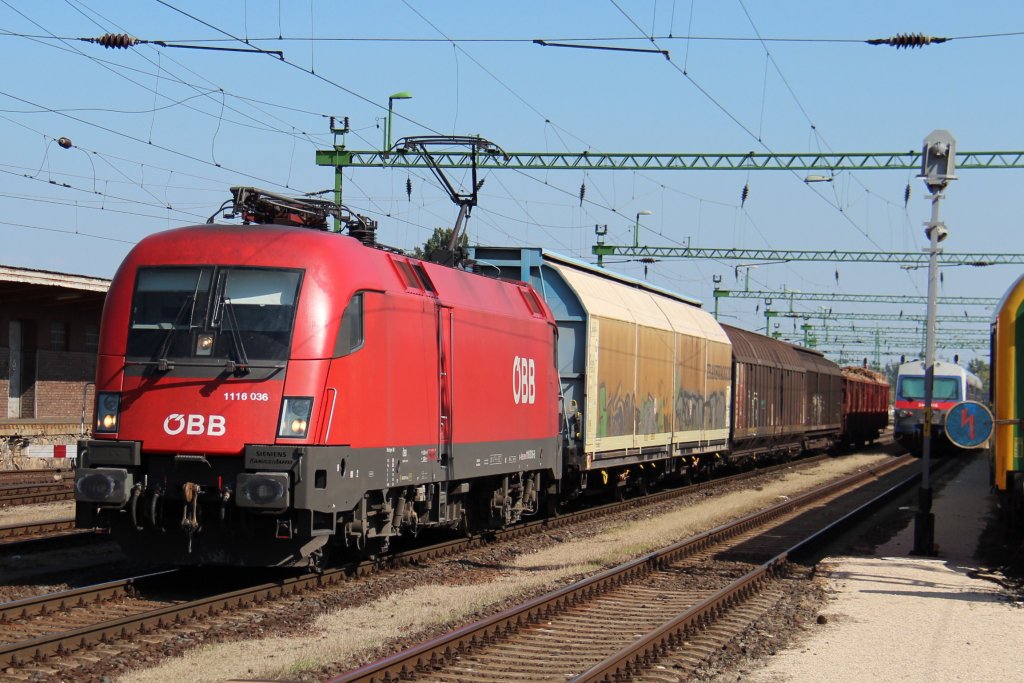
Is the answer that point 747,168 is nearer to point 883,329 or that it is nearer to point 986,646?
point 986,646

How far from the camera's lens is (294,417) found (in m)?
10.2

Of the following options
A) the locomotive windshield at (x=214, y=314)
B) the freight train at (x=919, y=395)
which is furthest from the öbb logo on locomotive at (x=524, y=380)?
the freight train at (x=919, y=395)

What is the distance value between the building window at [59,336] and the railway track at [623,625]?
18116 mm

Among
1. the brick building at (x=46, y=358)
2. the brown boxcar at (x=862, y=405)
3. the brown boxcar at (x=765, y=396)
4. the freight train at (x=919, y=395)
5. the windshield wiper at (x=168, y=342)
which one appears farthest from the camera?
the brown boxcar at (x=862, y=405)

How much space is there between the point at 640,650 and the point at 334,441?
11.0ft

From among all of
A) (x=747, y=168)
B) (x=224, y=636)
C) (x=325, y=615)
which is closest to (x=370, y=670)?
(x=224, y=636)

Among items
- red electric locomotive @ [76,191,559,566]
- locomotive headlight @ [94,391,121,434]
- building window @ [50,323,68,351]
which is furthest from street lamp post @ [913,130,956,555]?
building window @ [50,323,68,351]

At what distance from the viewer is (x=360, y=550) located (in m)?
12.5

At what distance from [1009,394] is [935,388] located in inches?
1177

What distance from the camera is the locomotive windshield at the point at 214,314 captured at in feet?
34.0

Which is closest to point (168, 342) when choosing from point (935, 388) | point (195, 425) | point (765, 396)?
point (195, 425)

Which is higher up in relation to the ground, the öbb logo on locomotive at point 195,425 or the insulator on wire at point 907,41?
the insulator on wire at point 907,41

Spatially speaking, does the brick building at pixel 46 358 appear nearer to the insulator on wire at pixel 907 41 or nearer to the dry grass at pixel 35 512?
the dry grass at pixel 35 512

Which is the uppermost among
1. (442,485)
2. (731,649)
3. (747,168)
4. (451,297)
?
(747,168)
